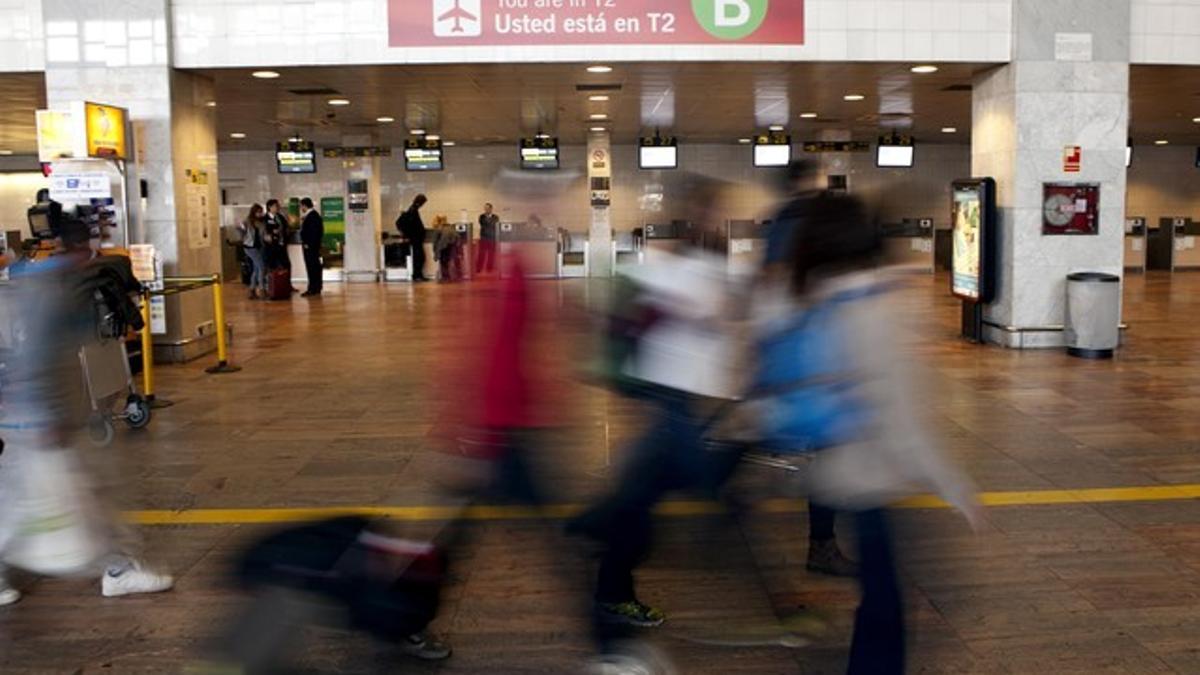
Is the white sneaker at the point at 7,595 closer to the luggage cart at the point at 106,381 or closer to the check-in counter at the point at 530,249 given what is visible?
the luggage cart at the point at 106,381

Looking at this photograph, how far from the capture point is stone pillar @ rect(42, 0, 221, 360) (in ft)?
36.3

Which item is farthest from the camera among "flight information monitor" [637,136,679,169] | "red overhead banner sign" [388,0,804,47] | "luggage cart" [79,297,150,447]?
"flight information monitor" [637,136,679,169]

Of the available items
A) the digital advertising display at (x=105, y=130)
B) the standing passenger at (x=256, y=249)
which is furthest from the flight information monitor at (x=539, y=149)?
the digital advertising display at (x=105, y=130)

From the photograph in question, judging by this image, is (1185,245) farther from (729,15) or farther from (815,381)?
(815,381)

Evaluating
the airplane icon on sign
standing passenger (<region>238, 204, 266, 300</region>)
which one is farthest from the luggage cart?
standing passenger (<region>238, 204, 266, 300</region>)

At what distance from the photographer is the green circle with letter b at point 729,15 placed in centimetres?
1120

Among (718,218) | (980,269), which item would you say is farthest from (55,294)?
(980,269)

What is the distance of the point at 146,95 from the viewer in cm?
1120

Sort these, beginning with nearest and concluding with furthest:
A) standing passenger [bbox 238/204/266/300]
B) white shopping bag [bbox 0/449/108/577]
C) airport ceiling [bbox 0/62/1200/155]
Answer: white shopping bag [bbox 0/449/108/577] < airport ceiling [bbox 0/62/1200/155] < standing passenger [bbox 238/204/266/300]

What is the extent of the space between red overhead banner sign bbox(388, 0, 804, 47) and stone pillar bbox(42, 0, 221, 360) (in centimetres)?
248

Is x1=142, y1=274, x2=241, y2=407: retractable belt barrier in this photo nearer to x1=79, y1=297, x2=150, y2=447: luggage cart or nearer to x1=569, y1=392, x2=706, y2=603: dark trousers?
x1=79, y1=297, x2=150, y2=447: luggage cart

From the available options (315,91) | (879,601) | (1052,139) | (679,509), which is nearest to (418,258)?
(315,91)

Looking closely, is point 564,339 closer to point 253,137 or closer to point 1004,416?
point 1004,416

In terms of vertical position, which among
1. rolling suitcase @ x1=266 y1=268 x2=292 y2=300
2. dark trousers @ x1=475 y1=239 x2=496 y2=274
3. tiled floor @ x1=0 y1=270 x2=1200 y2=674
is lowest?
tiled floor @ x1=0 y1=270 x2=1200 y2=674
